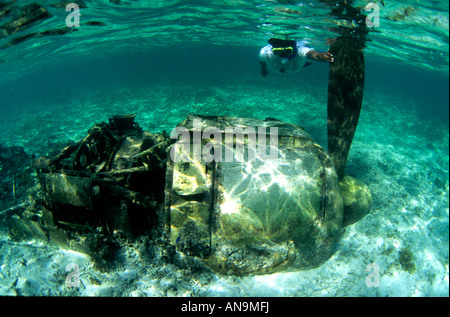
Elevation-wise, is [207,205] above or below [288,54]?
below

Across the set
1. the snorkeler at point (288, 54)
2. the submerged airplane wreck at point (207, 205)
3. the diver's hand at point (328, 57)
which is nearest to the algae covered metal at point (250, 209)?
the submerged airplane wreck at point (207, 205)

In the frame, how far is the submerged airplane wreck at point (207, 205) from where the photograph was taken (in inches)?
140

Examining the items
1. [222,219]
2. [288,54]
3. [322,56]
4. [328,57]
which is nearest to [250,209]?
[222,219]

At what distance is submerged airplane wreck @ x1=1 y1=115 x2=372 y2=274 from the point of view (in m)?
3.56

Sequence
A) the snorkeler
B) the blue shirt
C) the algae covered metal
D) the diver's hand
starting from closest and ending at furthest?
the algae covered metal, the diver's hand, the snorkeler, the blue shirt

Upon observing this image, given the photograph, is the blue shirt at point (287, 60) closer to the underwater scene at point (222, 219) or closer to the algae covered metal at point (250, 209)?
the underwater scene at point (222, 219)

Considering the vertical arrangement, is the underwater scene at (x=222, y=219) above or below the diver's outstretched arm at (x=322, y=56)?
below

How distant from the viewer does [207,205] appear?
11.8 ft

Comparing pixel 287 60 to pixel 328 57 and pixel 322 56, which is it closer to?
pixel 322 56

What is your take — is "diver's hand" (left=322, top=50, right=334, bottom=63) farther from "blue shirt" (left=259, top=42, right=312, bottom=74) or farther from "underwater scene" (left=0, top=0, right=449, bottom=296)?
"blue shirt" (left=259, top=42, right=312, bottom=74)

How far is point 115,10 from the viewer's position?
1332 cm

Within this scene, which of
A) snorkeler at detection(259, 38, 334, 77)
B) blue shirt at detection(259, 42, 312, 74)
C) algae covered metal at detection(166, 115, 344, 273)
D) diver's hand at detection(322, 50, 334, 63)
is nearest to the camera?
algae covered metal at detection(166, 115, 344, 273)

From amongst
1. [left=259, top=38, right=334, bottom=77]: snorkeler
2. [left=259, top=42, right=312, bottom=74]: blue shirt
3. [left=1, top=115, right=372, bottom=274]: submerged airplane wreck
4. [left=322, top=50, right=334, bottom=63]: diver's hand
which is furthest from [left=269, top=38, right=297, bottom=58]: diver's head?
[left=1, top=115, right=372, bottom=274]: submerged airplane wreck
